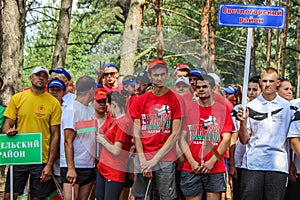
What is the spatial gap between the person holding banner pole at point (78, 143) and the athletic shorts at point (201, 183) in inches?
53.4

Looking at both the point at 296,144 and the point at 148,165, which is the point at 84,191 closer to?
the point at 148,165

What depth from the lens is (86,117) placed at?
298 inches

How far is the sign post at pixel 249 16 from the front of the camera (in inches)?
277

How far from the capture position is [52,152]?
7656 mm

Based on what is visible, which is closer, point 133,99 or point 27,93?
point 133,99

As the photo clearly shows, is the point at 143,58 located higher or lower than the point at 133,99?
higher

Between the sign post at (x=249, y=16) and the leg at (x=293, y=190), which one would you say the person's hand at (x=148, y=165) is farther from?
the leg at (x=293, y=190)

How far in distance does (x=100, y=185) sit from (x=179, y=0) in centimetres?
2901

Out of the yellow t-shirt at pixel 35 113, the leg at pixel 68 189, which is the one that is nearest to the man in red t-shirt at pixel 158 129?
the leg at pixel 68 189

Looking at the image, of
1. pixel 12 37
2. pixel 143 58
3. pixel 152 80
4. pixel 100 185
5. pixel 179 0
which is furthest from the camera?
pixel 179 0

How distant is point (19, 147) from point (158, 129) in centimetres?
184

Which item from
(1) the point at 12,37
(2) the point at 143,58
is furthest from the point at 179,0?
(2) the point at 143,58

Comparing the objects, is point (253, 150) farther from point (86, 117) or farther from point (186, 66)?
point (86, 117)

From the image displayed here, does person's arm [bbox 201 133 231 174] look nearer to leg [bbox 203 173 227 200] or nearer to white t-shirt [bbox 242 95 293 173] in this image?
leg [bbox 203 173 227 200]
